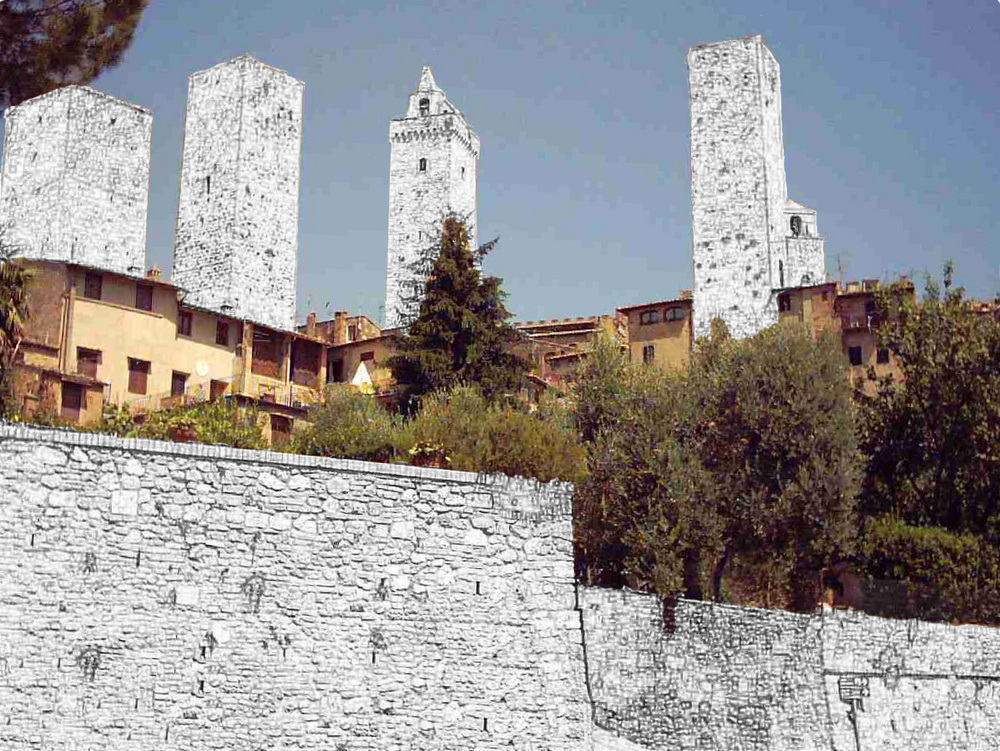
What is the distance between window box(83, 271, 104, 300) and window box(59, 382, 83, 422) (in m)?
3.22

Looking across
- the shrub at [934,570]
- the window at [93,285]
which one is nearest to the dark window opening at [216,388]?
the window at [93,285]

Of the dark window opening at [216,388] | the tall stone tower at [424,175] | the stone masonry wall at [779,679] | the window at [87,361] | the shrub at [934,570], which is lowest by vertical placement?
the stone masonry wall at [779,679]

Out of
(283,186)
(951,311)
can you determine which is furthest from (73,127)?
(951,311)

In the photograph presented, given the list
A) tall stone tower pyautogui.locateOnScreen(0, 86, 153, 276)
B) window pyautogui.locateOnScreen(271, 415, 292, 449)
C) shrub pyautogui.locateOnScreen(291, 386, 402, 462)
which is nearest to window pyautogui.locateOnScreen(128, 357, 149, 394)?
window pyautogui.locateOnScreen(271, 415, 292, 449)

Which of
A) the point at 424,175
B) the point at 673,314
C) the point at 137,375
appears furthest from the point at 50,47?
the point at 424,175

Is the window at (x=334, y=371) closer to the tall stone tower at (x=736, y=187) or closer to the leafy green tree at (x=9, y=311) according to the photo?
the tall stone tower at (x=736, y=187)

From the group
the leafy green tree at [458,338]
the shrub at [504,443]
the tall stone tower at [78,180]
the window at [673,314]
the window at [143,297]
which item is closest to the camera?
the shrub at [504,443]

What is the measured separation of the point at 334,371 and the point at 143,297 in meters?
8.83

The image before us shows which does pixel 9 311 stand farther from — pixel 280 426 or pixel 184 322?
pixel 280 426

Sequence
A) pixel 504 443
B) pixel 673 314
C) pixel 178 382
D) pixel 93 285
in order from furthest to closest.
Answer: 1. pixel 673 314
2. pixel 178 382
3. pixel 93 285
4. pixel 504 443

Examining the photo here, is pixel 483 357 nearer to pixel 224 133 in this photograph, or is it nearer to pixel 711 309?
pixel 711 309

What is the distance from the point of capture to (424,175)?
183ft

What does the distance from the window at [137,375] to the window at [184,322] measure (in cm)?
195

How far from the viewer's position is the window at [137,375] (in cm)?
3275
